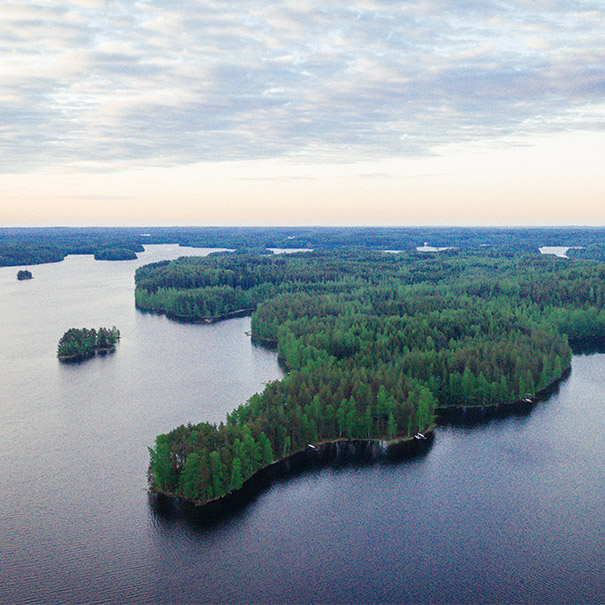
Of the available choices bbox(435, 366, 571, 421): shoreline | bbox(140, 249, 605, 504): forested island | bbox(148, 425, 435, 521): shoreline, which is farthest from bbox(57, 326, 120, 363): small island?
bbox(435, 366, 571, 421): shoreline

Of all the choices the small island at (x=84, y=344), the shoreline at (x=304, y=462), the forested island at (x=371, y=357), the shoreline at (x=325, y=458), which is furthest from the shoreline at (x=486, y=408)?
the small island at (x=84, y=344)

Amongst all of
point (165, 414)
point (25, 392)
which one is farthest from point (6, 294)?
point (165, 414)

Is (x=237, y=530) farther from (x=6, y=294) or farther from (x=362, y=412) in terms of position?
(x=6, y=294)

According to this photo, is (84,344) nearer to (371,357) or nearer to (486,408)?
(371,357)

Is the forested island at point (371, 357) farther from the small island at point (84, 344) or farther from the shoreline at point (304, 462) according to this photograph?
the small island at point (84, 344)

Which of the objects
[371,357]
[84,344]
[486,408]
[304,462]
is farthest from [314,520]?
[84,344]

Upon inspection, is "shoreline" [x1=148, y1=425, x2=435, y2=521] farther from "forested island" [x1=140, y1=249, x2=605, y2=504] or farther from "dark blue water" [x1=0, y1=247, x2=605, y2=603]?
"dark blue water" [x1=0, y1=247, x2=605, y2=603]
